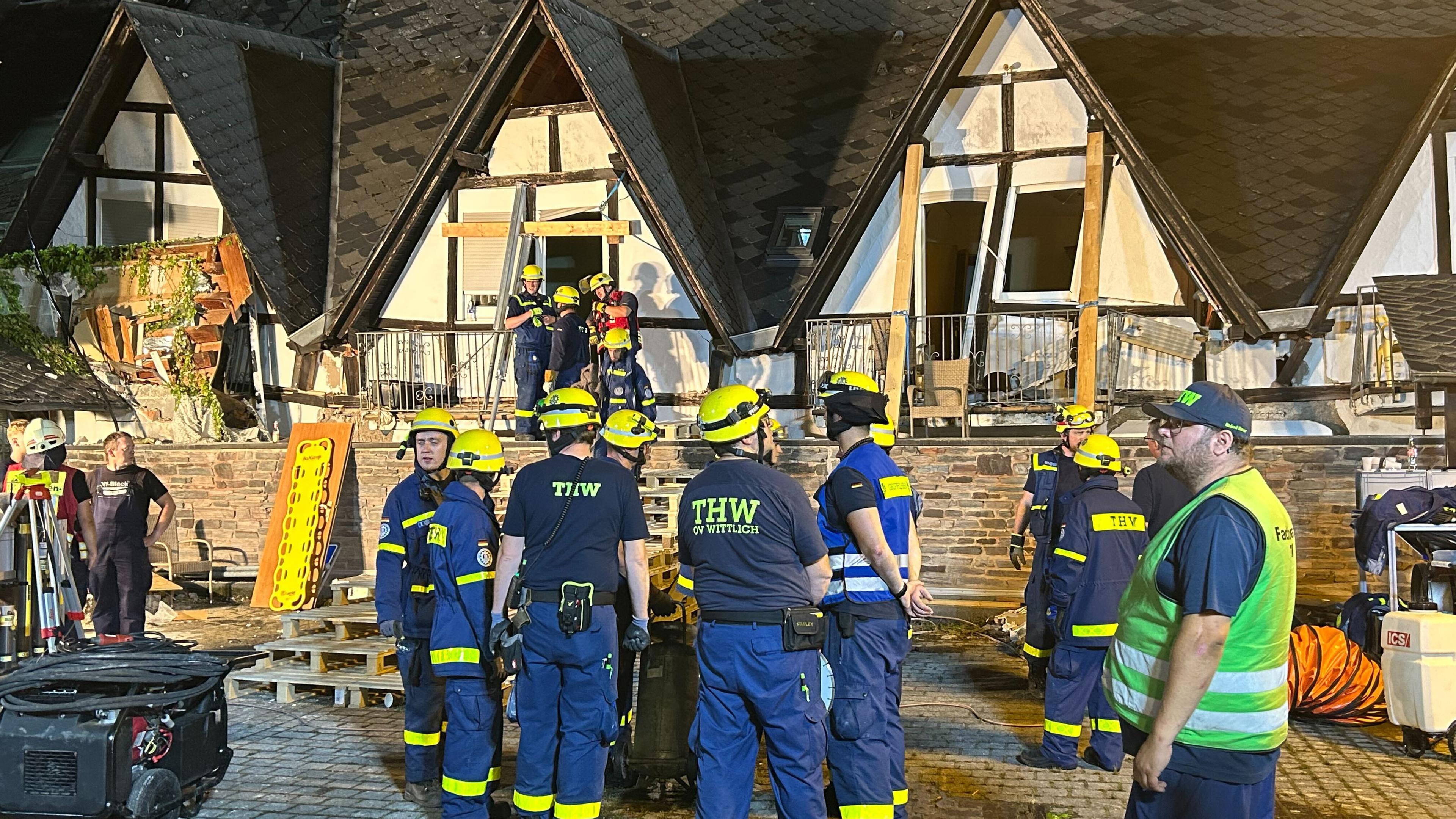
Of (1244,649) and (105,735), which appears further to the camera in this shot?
(105,735)

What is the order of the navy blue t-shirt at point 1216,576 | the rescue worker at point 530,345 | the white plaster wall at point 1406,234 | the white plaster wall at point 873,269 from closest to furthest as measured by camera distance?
the navy blue t-shirt at point 1216,576 < the white plaster wall at point 1406,234 < the rescue worker at point 530,345 < the white plaster wall at point 873,269

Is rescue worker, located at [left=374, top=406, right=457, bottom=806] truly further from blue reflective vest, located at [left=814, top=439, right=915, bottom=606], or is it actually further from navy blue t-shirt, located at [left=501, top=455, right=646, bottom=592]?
blue reflective vest, located at [left=814, top=439, right=915, bottom=606]

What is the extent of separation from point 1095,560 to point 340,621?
5.85m

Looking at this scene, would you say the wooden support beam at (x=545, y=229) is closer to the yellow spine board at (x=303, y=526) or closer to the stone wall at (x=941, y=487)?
the stone wall at (x=941, y=487)

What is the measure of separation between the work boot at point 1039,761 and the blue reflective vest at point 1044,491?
66.5 inches

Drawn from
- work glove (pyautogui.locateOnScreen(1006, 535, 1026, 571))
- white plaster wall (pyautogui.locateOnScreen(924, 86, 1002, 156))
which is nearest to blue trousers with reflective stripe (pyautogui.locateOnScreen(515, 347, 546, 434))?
white plaster wall (pyautogui.locateOnScreen(924, 86, 1002, 156))

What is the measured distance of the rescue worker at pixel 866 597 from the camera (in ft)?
→ 17.7

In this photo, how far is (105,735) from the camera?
5.17 meters

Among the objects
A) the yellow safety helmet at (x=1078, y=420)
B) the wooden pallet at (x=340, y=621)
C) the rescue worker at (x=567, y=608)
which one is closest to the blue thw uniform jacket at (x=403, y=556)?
the rescue worker at (x=567, y=608)

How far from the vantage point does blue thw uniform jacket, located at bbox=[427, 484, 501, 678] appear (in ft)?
19.3

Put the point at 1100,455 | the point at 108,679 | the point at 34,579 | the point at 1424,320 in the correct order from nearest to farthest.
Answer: the point at 108,679
the point at 34,579
the point at 1100,455
the point at 1424,320

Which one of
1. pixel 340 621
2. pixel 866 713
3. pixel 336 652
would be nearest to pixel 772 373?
pixel 340 621

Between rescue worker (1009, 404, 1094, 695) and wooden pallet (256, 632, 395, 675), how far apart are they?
464cm

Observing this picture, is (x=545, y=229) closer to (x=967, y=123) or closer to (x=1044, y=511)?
(x=967, y=123)
